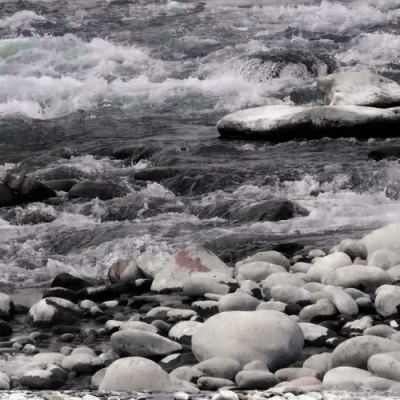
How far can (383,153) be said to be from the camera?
796cm

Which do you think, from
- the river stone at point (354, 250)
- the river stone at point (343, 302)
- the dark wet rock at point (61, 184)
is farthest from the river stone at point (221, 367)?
the dark wet rock at point (61, 184)

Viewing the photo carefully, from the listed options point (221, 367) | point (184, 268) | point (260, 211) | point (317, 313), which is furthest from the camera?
point (260, 211)

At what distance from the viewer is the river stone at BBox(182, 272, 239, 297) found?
4.20 meters

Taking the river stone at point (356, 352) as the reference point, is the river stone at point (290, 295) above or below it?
below

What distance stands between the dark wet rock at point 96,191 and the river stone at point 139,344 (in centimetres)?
360

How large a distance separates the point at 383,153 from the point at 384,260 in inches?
145

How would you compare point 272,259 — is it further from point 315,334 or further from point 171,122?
point 171,122

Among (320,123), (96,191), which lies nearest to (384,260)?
(96,191)

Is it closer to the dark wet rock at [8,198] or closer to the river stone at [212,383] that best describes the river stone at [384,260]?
the river stone at [212,383]

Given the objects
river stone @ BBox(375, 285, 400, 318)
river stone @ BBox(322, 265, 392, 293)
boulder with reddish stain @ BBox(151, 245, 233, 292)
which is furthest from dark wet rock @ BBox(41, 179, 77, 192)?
river stone @ BBox(375, 285, 400, 318)

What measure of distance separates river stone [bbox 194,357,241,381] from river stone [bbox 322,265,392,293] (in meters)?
1.18

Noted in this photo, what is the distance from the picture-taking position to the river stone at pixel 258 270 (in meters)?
4.41

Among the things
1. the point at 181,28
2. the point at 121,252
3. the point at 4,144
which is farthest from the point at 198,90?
the point at 121,252

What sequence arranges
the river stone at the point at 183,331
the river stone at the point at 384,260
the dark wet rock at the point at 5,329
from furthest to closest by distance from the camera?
the river stone at the point at 384,260
the dark wet rock at the point at 5,329
the river stone at the point at 183,331
